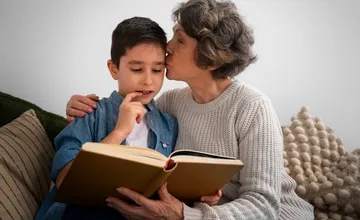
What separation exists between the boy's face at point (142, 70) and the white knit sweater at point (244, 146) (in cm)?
20

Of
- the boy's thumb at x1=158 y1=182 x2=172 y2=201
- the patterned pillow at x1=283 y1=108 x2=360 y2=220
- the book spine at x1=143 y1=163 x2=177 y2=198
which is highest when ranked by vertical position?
the book spine at x1=143 y1=163 x2=177 y2=198

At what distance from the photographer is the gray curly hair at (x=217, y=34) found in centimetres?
128

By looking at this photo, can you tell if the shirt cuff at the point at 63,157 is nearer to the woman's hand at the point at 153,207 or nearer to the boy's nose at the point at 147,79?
the woman's hand at the point at 153,207

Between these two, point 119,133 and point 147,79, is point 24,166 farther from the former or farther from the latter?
point 147,79

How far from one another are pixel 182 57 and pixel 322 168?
754mm

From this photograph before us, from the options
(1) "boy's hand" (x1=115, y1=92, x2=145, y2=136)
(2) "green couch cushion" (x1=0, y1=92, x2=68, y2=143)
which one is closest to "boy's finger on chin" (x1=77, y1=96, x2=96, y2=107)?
(1) "boy's hand" (x1=115, y1=92, x2=145, y2=136)

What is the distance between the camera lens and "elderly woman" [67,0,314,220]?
46.8 inches

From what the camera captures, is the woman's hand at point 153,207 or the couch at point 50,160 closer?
the woman's hand at point 153,207

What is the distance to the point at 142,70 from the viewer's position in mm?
1236

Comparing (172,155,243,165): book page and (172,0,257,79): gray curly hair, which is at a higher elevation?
→ (172,0,257,79): gray curly hair

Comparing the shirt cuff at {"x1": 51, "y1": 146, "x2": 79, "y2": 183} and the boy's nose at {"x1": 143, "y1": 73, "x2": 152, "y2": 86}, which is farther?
the boy's nose at {"x1": 143, "y1": 73, "x2": 152, "y2": 86}

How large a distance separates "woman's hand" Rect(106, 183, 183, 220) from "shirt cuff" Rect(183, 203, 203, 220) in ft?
0.04

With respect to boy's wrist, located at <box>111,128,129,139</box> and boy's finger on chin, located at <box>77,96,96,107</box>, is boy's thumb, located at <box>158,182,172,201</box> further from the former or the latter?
boy's finger on chin, located at <box>77,96,96,107</box>

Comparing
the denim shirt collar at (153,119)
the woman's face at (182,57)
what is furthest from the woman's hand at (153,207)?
the woman's face at (182,57)
